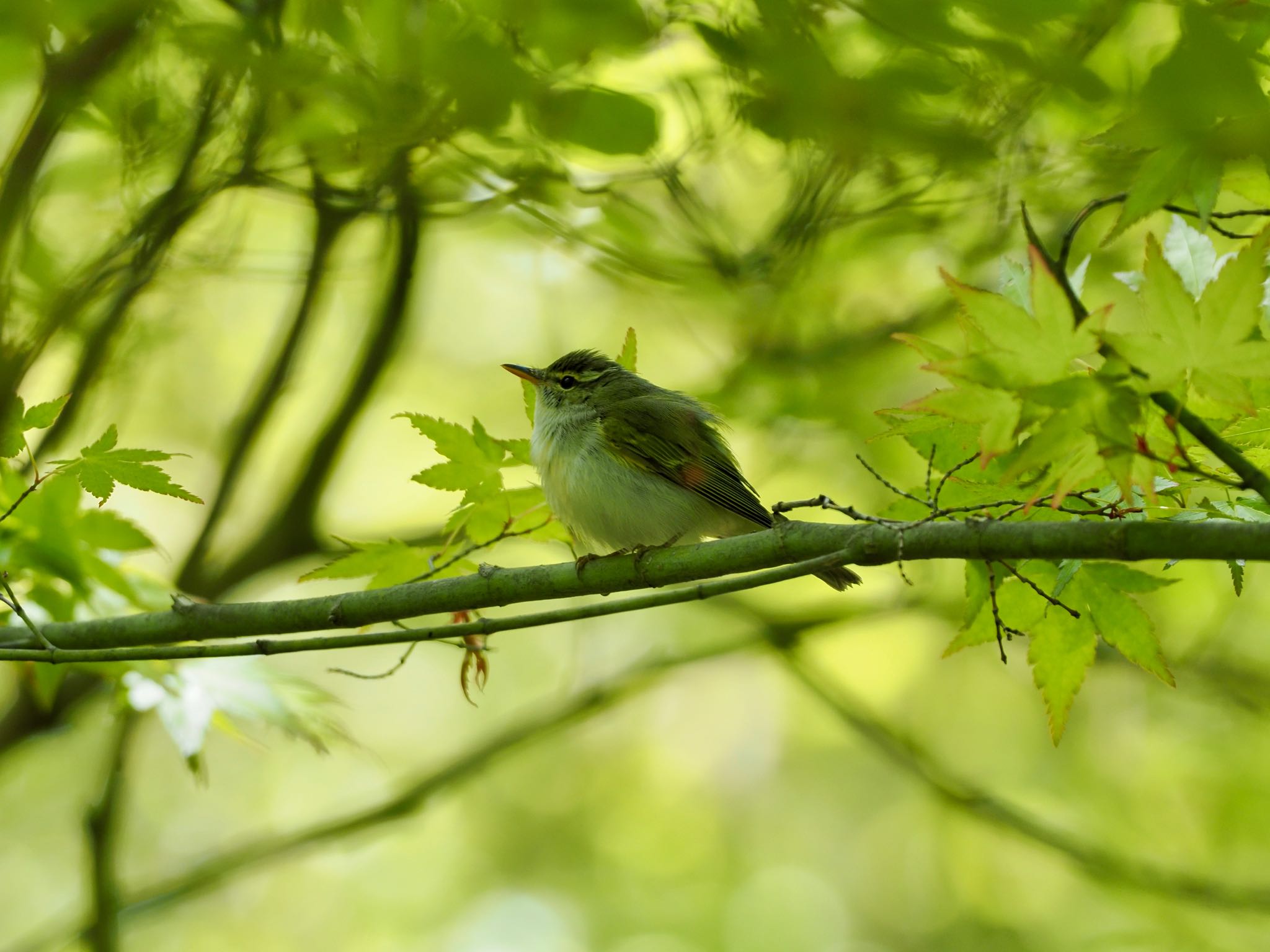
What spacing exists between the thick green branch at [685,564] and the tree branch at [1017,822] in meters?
3.50

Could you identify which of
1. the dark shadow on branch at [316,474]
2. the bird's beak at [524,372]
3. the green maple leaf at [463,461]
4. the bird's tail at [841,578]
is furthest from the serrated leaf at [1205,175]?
the dark shadow on branch at [316,474]

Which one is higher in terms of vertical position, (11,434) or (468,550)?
(468,550)

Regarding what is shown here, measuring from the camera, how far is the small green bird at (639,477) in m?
4.34

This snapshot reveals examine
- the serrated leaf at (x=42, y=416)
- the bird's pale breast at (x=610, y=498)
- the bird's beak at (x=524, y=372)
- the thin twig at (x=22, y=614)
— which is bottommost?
the thin twig at (x=22, y=614)

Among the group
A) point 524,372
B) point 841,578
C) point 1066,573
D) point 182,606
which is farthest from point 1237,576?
point 524,372

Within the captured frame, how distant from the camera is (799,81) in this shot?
2416 millimetres

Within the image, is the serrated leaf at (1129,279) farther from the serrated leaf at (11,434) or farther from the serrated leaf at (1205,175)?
the serrated leaf at (11,434)

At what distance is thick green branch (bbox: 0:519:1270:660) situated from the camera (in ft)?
6.82

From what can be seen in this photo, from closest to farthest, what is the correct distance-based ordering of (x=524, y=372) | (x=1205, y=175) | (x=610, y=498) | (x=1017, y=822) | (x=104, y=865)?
(x=1205, y=175), (x=104, y=865), (x=610, y=498), (x=524, y=372), (x=1017, y=822)

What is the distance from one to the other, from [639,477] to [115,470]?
2.18 m

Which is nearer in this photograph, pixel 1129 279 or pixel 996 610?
pixel 996 610

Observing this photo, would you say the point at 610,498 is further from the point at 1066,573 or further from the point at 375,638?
the point at 1066,573

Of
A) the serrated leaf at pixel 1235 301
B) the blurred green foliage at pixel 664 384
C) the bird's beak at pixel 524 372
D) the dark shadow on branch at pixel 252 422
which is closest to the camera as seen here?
the serrated leaf at pixel 1235 301

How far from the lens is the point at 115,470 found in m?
2.79
